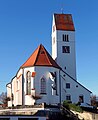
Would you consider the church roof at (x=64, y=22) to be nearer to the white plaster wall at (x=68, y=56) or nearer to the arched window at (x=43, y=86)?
the white plaster wall at (x=68, y=56)

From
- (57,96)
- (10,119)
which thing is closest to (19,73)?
(57,96)

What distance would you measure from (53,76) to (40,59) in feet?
13.9

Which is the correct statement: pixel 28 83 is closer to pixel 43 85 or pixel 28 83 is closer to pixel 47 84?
pixel 43 85

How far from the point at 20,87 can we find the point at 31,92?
3.32m

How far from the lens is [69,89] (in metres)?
71.4

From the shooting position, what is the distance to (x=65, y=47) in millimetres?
75688

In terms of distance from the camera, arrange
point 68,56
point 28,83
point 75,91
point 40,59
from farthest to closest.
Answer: point 68,56
point 75,91
point 40,59
point 28,83

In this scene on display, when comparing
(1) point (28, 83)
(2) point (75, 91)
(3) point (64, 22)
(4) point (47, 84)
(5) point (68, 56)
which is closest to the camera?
(4) point (47, 84)

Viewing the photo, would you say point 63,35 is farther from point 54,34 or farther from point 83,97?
point 83,97

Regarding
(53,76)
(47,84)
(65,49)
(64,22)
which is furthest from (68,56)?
(47,84)

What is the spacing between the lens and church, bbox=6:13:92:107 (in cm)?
6519

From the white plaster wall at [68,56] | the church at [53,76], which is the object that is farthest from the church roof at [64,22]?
the white plaster wall at [68,56]

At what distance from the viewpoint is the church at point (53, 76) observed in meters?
65.2

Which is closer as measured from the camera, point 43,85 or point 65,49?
point 43,85
